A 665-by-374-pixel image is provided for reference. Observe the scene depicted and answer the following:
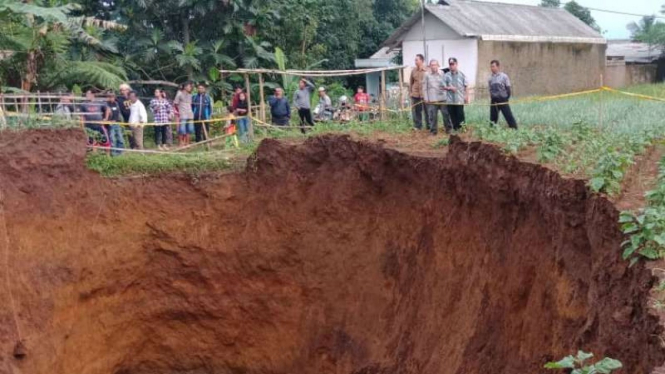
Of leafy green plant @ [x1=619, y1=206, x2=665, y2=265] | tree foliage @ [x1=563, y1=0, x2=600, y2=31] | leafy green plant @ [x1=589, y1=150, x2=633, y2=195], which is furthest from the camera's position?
tree foliage @ [x1=563, y1=0, x2=600, y2=31]

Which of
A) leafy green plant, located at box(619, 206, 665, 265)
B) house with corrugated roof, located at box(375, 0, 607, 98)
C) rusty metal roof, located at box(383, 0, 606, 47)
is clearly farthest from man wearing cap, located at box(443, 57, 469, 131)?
rusty metal roof, located at box(383, 0, 606, 47)

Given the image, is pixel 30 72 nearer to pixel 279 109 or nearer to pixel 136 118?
pixel 136 118

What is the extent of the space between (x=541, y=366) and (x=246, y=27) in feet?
54.8

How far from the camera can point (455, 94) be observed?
565 inches

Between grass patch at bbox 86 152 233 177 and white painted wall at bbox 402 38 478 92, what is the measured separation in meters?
11.0

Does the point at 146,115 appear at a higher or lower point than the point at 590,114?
higher

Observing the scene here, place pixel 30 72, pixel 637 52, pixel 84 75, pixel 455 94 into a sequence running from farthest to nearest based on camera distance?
pixel 637 52
pixel 84 75
pixel 30 72
pixel 455 94

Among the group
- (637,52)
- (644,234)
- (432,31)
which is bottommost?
(644,234)

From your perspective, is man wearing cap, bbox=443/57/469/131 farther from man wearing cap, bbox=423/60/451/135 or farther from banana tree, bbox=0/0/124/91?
banana tree, bbox=0/0/124/91

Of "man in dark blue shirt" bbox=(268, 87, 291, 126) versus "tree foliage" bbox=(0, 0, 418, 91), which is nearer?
"man in dark blue shirt" bbox=(268, 87, 291, 126)

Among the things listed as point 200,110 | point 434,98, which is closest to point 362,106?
point 200,110

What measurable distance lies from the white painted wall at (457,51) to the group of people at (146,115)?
854 cm

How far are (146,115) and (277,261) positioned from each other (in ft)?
14.5

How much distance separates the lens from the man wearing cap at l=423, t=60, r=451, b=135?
14.4 m
